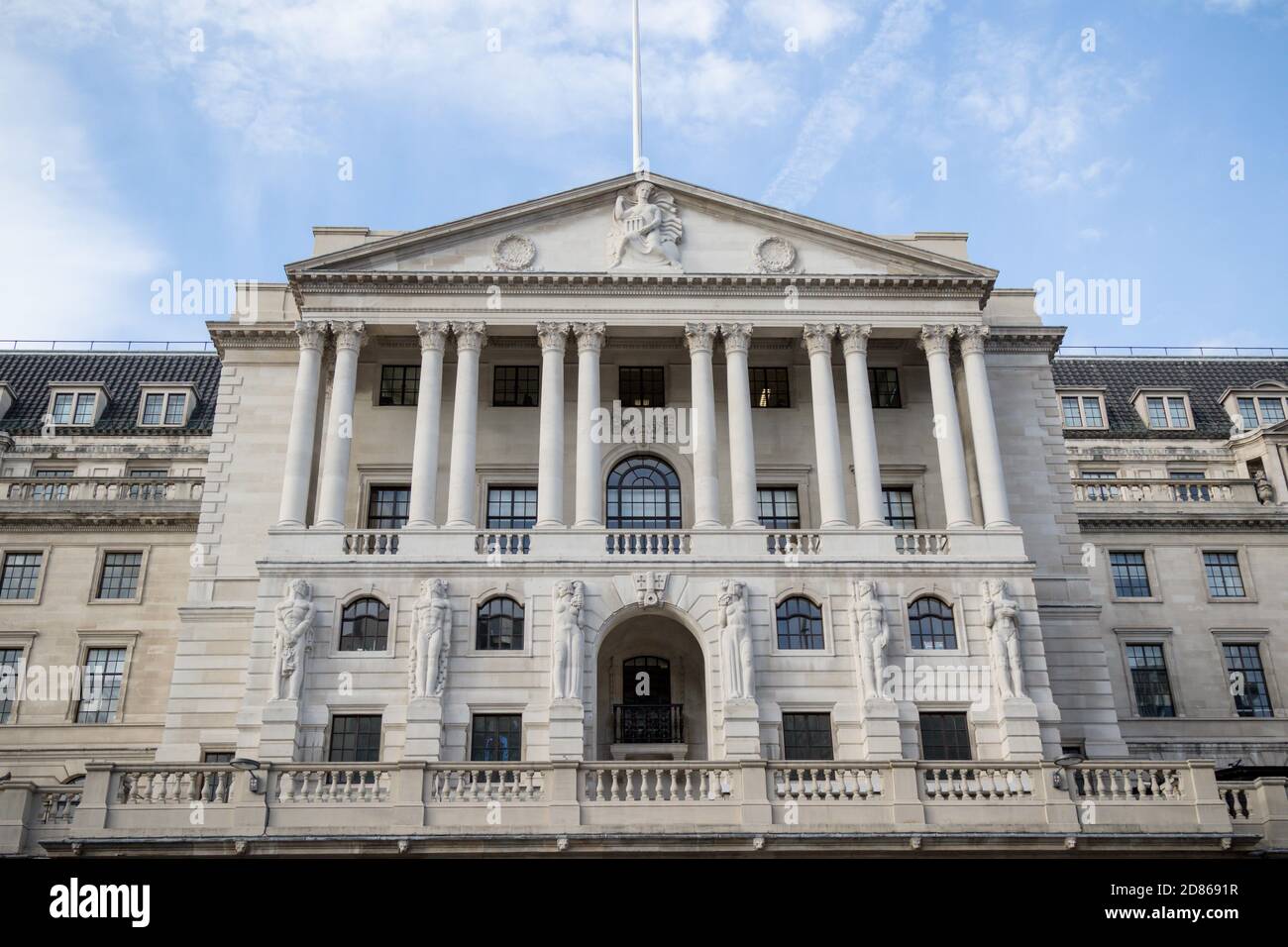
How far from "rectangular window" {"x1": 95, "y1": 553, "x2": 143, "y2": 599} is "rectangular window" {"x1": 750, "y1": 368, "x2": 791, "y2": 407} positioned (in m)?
24.7

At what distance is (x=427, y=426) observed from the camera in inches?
1508

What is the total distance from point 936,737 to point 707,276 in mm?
16685

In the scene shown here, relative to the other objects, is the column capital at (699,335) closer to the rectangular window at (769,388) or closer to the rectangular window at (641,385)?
the rectangular window at (641,385)

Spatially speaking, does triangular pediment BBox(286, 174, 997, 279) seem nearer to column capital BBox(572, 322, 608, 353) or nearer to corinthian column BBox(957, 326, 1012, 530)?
column capital BBox(572, 322, 608, 353)

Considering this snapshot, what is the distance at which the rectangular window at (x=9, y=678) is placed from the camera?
4325cm

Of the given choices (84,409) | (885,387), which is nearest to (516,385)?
(885,387)

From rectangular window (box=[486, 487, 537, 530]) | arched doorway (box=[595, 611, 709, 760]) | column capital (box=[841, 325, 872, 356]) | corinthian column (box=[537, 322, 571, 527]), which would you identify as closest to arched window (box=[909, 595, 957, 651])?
arched doorway (box=[595, 611, 709, 760])

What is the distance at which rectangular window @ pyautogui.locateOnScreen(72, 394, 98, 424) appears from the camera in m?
57.9

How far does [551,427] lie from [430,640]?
812 cm

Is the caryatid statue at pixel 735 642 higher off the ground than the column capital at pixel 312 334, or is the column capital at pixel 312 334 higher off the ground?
the column capital at pixel 312 334

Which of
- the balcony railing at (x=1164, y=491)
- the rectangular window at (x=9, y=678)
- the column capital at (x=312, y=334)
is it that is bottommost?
the rectangular window at (x=9, y=678)

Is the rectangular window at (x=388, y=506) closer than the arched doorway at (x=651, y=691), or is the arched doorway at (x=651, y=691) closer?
the arched doorway at (x=651, y=691)

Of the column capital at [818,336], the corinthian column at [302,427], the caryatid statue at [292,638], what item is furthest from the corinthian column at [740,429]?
the corinthian column at [302,427]

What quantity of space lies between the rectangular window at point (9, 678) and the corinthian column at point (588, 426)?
23.0m
